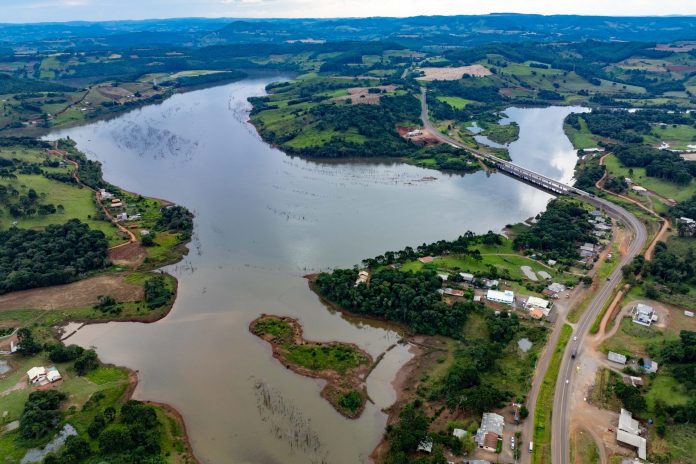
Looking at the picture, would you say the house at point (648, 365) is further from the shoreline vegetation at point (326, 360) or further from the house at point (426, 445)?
the shoreline vegetation at point (326, 360)

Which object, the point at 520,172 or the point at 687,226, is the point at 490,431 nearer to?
the point at 687,226

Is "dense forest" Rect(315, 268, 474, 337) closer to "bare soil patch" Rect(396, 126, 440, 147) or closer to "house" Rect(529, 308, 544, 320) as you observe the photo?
"house" Rect(529, 308, 544, 320)

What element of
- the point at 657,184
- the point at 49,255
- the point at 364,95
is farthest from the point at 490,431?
Answer: the point at 364,95

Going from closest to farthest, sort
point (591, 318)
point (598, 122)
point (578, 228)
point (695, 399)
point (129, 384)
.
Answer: point (695, 399) → point (129, 384) → point (591, 318) → point (578, 228) → point (598, 122)

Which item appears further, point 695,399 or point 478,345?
point 478,345

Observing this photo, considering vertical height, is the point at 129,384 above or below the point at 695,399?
below

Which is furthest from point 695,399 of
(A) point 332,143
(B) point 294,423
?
(A) point 332,143

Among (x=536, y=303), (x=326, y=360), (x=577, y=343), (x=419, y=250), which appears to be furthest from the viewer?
(x=419, y=250)

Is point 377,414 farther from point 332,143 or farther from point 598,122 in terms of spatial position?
point 598,122
